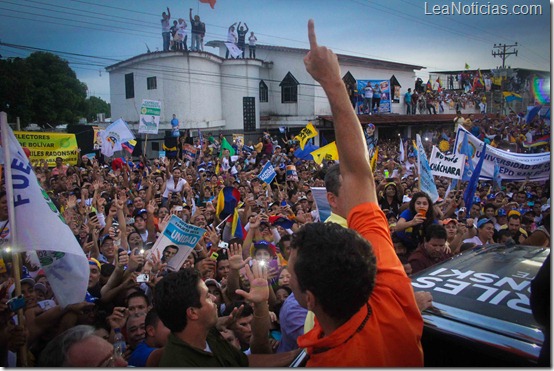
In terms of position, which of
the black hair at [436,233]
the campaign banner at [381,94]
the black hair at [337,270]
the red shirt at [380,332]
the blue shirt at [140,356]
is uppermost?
the campaign banner at [381,94]

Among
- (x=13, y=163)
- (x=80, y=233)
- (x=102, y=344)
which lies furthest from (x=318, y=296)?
(x=80, y=233)

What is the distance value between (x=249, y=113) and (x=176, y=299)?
25150 millimetres

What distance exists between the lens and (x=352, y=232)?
1.40m

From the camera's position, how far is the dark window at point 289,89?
1073 inches

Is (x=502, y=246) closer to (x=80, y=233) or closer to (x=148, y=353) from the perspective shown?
(x=148, y=353)

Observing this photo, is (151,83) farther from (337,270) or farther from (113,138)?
(337,270)

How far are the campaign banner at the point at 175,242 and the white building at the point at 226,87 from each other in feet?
66.9

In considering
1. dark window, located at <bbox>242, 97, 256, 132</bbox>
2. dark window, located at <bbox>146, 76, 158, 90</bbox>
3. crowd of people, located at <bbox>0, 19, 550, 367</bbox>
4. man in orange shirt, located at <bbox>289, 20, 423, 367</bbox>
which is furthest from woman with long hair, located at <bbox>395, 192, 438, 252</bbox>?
dark window, located at <bbox>242, 97, 256, 132</bbox>

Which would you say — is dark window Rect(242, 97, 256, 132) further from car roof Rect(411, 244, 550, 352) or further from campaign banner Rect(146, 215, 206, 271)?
car roof Rect(411, 244, 550, 352)

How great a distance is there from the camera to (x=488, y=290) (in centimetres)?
206

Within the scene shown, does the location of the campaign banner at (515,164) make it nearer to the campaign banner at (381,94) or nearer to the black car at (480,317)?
the black car at (480,317)

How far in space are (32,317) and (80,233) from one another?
248 centimetres

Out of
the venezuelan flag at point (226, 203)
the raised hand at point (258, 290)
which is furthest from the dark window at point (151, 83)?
the raised hand at point (258, 290)

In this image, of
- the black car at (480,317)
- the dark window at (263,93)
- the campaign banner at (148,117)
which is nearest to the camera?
the black car at (480,317)
